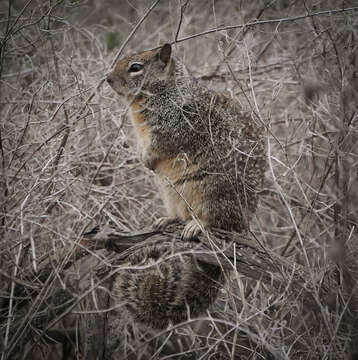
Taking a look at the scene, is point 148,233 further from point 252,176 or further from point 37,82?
point 37,82

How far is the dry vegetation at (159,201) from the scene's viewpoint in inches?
106

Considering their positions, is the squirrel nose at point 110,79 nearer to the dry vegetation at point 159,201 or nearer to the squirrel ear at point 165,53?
the dry vegetation at point 159,201

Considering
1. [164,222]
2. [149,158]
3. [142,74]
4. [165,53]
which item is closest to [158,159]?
[149,158]

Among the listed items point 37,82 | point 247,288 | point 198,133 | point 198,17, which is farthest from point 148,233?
point 198,17

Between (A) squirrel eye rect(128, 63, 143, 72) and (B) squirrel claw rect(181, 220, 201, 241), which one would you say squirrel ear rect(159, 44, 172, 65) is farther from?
(B) squirrel claw rect(181, 220, 201, 241)

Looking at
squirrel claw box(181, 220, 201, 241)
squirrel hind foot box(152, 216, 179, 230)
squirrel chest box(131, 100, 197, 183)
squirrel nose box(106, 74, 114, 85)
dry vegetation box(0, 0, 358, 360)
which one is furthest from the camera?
squirrel nose box(106, 74, 114, 85)

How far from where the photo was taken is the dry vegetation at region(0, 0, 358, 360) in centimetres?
271

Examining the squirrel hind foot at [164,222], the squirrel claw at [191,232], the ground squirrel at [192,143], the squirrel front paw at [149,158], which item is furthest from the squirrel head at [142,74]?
the squirrel claw at [191,232]

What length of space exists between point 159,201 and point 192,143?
1.17 metres

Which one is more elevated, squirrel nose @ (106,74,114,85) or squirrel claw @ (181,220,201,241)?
squirrel nose @ (106,74,114,85)

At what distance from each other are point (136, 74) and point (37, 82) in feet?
4.66

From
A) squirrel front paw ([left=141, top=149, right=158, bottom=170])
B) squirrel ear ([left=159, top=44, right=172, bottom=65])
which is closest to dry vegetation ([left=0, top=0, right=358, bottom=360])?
squirrel ear ([left=159, top=44, right=172, bottom=65])

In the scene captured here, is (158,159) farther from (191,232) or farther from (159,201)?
(159,201)

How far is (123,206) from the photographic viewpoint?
14.0 ft
